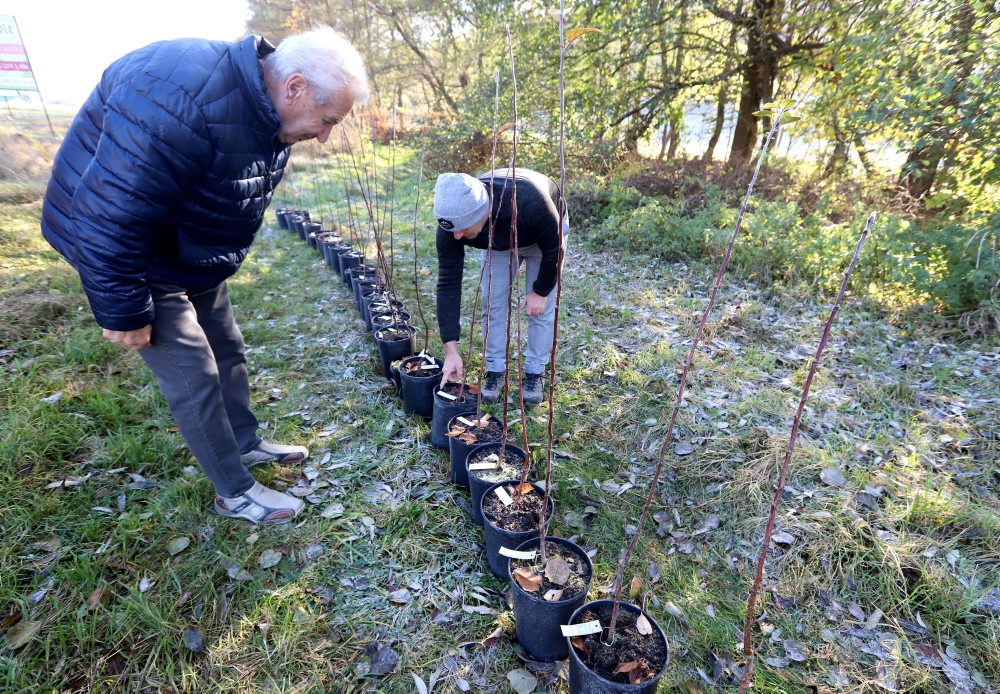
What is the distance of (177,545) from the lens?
80.3 inches

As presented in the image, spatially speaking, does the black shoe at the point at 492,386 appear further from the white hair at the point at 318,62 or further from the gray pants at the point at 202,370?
the white hair at the point at 318,62

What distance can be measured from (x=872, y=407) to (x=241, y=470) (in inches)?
144

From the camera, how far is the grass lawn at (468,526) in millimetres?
1693

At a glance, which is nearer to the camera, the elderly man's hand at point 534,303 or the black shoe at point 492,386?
the elderly man's hand at point 534,303

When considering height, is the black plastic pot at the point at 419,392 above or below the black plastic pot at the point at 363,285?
below

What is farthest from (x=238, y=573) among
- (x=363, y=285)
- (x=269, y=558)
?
(x=363, y=285)

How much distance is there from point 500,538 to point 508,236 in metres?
1.53

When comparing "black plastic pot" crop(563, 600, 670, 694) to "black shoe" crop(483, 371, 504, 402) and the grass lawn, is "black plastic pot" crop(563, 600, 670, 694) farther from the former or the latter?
"black shoe" crop(483, 371, 504, 402)

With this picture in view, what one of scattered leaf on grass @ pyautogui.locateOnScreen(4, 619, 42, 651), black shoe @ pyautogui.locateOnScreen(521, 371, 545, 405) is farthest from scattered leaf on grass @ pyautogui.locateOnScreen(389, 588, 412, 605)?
black shoe @ pyautogui.locateOnScreen(521, 371, 545, 405)

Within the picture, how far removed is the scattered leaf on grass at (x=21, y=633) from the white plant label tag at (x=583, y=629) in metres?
1.94

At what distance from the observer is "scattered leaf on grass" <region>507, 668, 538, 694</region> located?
5.34 feet

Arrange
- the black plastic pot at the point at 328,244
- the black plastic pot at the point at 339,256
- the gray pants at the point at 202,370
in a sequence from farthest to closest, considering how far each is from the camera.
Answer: the black plastic pot at the point at 328,244 < the black plastic pot at the point at 339,256 < the gray pants at the point at 202,370

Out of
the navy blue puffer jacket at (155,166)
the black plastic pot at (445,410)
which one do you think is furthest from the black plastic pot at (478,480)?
the navy blue puffer jacket at (155,166)

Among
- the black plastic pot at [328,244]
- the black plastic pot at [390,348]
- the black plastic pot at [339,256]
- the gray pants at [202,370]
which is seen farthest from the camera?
the black plastic pot at [328,244]
